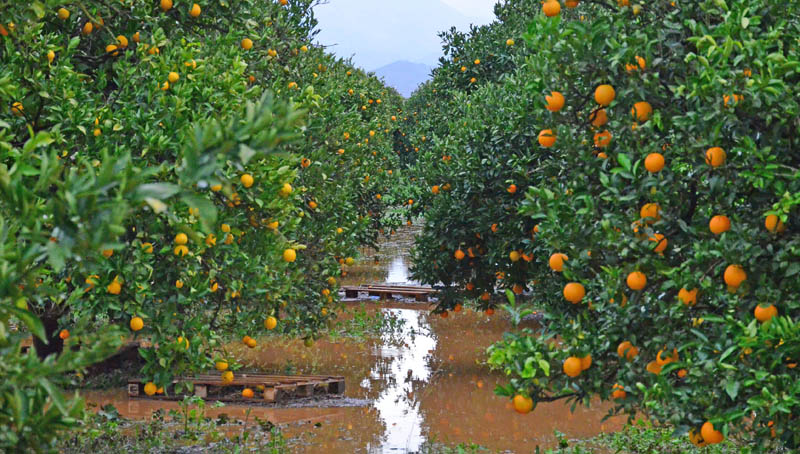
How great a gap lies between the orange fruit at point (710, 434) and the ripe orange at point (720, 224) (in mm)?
904

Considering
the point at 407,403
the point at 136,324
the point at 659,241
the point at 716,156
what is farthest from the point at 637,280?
the point at 407,403

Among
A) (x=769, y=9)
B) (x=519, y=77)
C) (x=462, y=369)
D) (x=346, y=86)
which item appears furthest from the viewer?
(x=346, y=86)

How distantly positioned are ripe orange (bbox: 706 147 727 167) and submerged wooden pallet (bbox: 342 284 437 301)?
1471 cm

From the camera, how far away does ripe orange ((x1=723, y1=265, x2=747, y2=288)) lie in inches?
160

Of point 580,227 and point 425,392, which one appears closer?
point 580,227

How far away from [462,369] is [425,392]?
1542mm

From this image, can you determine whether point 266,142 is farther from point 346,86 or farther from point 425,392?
point 346,86

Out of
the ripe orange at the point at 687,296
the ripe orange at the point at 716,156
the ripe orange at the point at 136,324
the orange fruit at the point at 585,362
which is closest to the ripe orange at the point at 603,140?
the ripe orange at the point at 716,156

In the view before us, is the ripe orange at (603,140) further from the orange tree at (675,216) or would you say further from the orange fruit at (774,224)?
the orange fruit at (774,224)

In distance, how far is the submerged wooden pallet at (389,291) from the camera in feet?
62.4

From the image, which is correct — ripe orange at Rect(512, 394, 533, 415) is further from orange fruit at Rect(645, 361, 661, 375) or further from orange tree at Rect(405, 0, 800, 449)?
orange fruit at Rect(645, 361, 661, 375)

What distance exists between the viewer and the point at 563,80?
5.04 m

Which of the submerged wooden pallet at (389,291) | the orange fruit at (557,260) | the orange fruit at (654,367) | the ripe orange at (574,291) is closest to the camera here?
the orange fruit at (654,367)

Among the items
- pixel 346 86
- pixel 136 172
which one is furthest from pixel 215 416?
pixel 346 86
